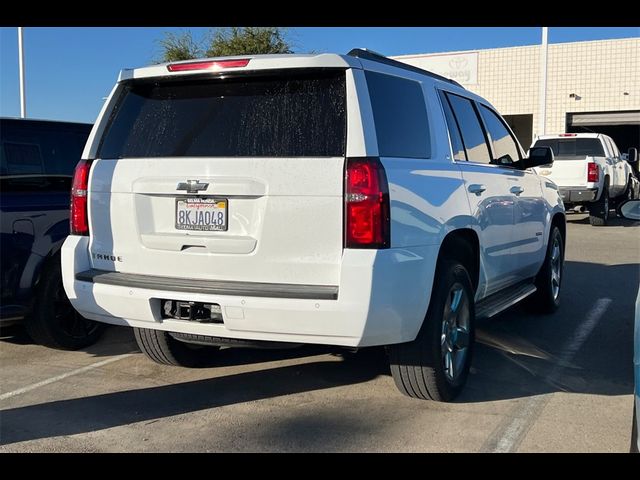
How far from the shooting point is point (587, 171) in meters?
14.5

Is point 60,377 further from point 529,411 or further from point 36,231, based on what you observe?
point 529,411

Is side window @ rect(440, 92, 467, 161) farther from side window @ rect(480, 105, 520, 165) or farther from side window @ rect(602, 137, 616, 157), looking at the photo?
side window @ rect(602, 137, 616, 157)

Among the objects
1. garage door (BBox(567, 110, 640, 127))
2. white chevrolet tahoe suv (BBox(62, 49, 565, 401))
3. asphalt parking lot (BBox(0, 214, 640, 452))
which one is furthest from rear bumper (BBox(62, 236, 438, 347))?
garage door (BBox(567, 110, 640, 127))

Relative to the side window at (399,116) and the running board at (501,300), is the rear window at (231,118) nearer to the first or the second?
the side window at (399,116)

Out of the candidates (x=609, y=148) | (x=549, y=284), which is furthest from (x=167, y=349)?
(x=609, y=148)

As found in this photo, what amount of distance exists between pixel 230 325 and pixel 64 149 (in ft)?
9.83

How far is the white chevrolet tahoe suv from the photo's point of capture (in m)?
3.39

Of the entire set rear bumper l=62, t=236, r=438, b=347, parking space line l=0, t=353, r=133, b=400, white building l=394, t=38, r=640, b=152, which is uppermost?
white building l=394, t=38, r=640, b=152

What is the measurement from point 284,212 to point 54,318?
260 cm

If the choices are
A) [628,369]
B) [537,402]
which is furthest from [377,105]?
[628,369]

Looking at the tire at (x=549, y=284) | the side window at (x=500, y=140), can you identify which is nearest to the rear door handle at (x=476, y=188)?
the side window at (x=500, y=140)

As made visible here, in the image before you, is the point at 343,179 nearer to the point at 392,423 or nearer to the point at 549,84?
the point at 392,423

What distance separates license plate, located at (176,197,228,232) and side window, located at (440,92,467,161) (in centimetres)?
173

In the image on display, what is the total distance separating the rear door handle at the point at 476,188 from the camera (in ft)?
14.5
